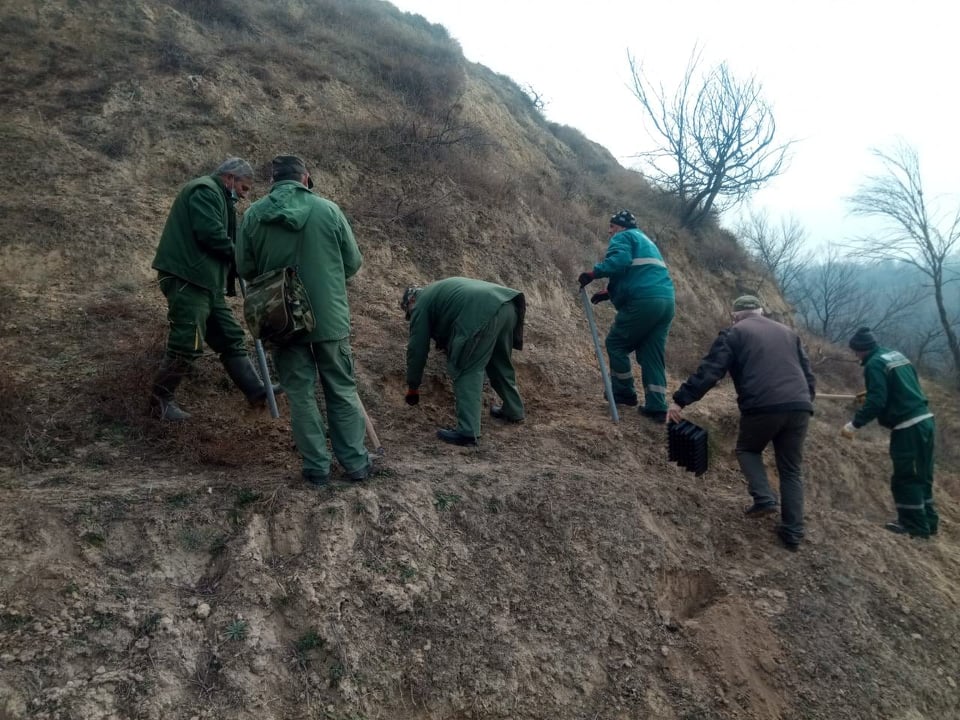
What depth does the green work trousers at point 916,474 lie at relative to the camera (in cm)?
578

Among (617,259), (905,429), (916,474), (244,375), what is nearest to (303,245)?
(244,375)

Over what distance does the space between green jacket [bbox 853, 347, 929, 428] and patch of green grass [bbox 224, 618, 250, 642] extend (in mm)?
5488

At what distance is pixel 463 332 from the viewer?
15.4 feet

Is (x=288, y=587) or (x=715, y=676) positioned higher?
(x=715, y=676)

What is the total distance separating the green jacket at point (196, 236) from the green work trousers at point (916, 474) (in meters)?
6.03

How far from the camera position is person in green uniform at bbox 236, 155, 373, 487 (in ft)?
11.9

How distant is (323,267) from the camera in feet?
12.1

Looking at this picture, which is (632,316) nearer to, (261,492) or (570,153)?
(261,492)

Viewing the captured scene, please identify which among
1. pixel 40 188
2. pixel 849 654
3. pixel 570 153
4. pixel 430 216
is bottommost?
pixel 40 188

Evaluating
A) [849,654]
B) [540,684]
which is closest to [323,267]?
[540,684]

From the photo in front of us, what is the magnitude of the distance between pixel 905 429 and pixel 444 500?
4.61 m

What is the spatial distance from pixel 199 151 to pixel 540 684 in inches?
290

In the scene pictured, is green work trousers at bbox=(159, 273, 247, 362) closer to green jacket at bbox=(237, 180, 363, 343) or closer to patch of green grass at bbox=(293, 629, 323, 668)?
green jacket at bbox=(237, 180, 363, 343)

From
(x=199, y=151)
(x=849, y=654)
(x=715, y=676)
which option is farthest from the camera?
(x=199, y=151)
